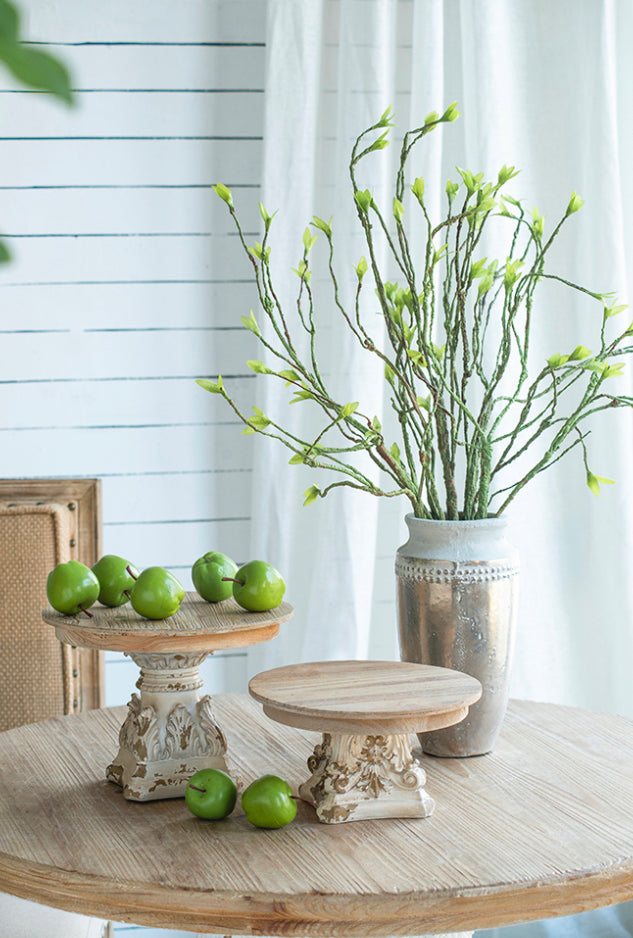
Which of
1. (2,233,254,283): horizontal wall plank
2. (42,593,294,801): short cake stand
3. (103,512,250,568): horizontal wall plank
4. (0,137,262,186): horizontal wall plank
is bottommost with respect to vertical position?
(42,593,294,801): short cake stand

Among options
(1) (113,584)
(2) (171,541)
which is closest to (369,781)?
(1) (113,584)

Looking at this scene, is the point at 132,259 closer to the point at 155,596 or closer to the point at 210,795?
the point at 155,596

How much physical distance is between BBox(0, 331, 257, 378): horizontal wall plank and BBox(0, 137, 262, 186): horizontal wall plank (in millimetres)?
295

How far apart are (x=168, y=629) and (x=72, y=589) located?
4.6 inches

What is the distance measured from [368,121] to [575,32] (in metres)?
0.40

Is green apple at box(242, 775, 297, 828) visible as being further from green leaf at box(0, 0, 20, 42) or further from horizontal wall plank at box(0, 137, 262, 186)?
horizontal wall plank at box(0, 137, 262, 186)

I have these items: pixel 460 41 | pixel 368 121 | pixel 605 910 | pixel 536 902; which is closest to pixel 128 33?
pixel 368 121

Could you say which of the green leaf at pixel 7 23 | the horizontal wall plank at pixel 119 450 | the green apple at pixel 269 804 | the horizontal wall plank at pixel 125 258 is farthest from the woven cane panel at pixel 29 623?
the green leaf at pixel 7 23

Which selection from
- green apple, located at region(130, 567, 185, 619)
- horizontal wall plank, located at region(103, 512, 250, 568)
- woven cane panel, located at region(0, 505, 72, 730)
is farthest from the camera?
horizontal wall plank, located at region(103, 512, 250, 568)

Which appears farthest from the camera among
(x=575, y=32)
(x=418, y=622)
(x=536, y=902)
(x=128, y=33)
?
(x=128, y=33)

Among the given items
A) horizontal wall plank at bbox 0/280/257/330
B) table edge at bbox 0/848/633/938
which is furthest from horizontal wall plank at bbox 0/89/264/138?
table edge at bbox 0/848/633/938

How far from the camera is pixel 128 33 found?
184 centimetres

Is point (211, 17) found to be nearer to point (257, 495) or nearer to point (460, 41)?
point (460, 41)

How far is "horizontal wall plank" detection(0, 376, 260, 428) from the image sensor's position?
185cm
